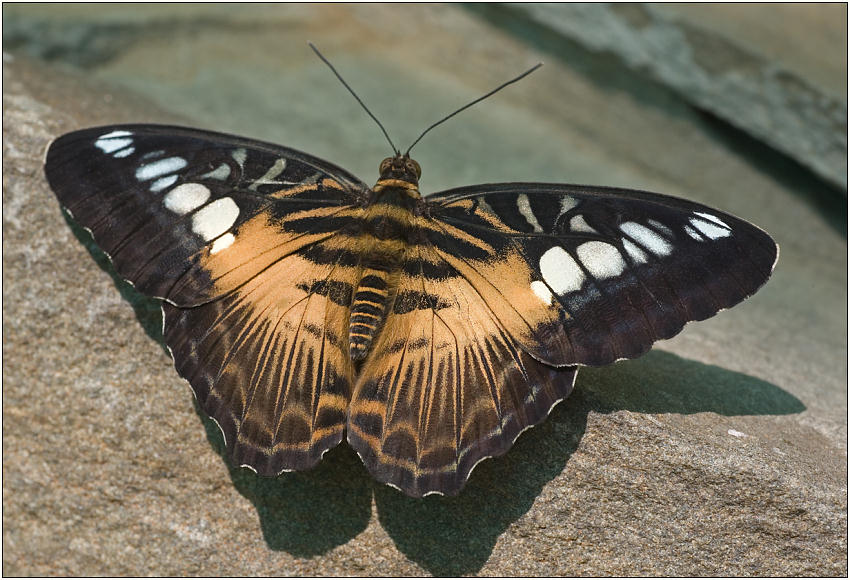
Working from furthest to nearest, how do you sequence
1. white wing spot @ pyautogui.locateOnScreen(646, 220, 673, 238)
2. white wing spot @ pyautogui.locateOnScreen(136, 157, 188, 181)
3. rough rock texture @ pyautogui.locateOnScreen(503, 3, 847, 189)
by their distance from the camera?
rough rock texture @ pyautogui.locateOnScreen(503, 3, 847, 189) < white wing spot @ pyautogui.locateOnScreen(136, 157, 188, 181) < white wing spot @ pyautogui.locateOnScreen(646, 220, 673, 238)

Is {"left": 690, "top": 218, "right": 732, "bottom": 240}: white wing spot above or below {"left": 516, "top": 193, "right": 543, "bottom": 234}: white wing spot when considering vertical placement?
above

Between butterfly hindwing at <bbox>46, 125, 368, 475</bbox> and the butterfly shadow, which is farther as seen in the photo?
the butterfly shadow

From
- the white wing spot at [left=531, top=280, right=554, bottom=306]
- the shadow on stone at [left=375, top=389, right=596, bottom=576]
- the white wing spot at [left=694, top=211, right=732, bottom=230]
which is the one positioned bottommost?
the shadow on stone at [left=375, top=389, right=596, bottom=576]

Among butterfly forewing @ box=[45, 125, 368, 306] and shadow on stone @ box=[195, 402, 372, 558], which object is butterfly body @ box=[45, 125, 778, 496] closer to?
butterfly forewing @ box=[45, 125, 368, 306]

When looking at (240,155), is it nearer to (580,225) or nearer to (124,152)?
(124,152)

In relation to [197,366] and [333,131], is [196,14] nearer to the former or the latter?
[333,131]

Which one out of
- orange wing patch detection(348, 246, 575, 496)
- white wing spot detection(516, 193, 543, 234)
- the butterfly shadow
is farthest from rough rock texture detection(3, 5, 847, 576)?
white wing spot detection(516, 193, 543, 234)

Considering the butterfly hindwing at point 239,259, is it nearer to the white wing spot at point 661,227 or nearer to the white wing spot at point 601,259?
the white wing spot at point 601,259

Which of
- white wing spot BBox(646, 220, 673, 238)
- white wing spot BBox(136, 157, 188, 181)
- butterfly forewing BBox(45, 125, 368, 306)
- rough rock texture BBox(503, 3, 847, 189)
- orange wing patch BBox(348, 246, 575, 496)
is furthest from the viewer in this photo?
rough rock texture BBox(503, 3, 847, 189)

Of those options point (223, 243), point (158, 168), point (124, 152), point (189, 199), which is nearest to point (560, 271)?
point (223, 243)

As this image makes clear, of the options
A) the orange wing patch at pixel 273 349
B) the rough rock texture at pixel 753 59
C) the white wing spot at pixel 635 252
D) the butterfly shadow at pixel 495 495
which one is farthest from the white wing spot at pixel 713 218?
the rough rock texture at pixel 753 59
